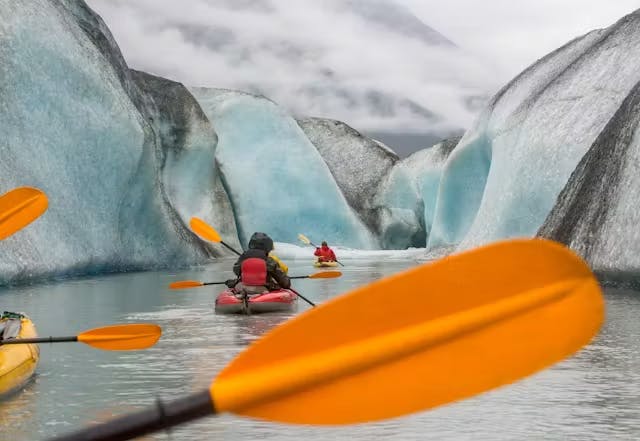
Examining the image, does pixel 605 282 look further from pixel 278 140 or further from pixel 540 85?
pixel 278 140

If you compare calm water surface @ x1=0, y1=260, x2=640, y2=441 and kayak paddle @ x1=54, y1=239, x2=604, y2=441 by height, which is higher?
kayak paddle @ x1=54, y1=239, x2=604, y2=441

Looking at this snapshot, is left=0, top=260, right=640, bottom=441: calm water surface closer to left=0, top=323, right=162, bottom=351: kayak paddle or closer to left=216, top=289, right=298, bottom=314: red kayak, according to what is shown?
left=216, top=289, right=298, bottom=314: red kayak

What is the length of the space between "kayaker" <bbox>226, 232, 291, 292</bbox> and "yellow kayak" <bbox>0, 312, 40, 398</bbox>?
412cm

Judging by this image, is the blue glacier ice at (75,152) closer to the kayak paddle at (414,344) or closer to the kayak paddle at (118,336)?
the kayak paddle at (118,336)

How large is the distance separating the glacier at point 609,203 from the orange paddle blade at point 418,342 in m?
11.2

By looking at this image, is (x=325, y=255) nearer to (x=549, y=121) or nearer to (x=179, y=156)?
(x=549, y=121)

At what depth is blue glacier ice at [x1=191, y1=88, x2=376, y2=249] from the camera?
37562mm

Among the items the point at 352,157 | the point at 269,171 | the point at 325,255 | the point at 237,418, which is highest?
the point at 352,157

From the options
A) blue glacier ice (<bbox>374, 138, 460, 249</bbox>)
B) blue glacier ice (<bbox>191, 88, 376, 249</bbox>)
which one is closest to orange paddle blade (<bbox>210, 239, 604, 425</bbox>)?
blue glacier ice (<bbox>191, 88, 376, 249</bbox>)

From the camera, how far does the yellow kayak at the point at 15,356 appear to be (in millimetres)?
5355

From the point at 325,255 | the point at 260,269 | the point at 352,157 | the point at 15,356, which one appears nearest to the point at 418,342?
the point at 15,356

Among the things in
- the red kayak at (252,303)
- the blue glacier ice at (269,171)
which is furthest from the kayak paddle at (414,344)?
the blue glacier ice at (269,171)

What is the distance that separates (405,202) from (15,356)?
41934 millimetres

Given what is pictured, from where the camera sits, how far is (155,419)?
1.57 m
